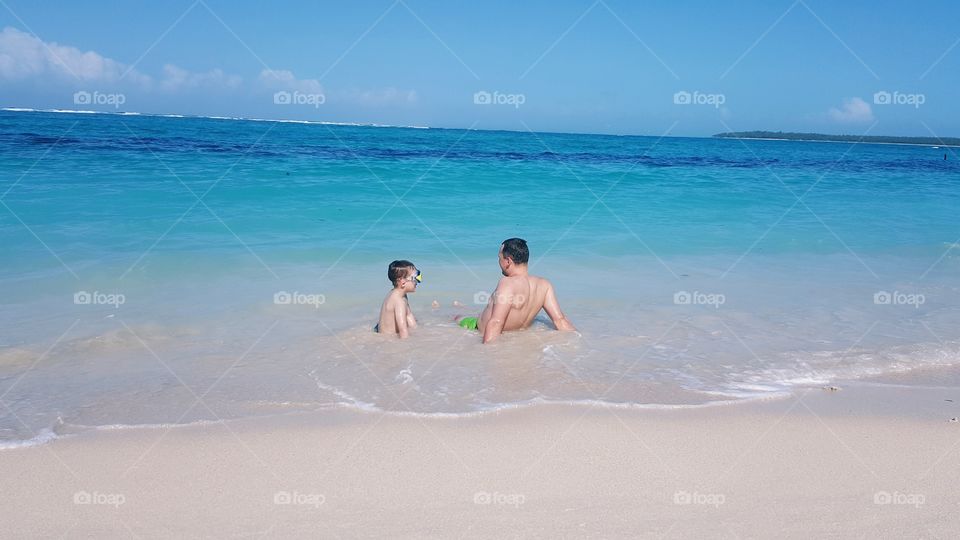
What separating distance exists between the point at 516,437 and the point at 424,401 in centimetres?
91

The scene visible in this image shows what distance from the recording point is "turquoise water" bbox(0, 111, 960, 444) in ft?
17.0

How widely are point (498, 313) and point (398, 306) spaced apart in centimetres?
99

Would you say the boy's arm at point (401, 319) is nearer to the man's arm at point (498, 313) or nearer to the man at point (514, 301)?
the man at point (514, 301)

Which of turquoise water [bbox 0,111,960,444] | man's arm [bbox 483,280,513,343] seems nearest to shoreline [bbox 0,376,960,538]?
turquoise water [bbox 0,111,960,444]

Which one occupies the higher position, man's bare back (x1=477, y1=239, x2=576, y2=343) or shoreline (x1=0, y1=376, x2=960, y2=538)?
man's bare back (x1=477, y1=239, x2=576, y2=343)

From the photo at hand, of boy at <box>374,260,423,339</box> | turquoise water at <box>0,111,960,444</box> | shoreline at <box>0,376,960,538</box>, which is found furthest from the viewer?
boy at <box>374,260,423,339</box>

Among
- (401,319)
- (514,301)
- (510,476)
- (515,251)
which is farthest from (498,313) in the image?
(510,476)

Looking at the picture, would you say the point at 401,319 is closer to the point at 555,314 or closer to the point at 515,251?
the point at 515,251

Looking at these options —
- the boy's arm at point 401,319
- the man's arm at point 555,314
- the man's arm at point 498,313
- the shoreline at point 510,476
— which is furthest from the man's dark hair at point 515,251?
the shoreline at point 510,476

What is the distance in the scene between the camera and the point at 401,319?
21.5 ft

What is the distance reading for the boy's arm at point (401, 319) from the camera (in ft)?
21.5

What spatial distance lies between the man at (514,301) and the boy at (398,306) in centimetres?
66

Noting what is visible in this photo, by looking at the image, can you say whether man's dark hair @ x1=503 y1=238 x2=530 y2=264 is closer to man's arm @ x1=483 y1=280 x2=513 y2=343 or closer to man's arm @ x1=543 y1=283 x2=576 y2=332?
man's arm @ x1=483 y1=280 x2=513 y2=343

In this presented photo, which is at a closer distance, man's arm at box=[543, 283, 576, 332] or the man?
the man
